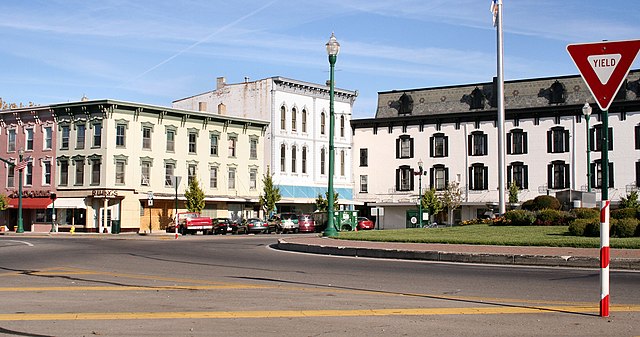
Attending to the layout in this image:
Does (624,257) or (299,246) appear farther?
(299,246)

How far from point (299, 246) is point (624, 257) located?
431 inches

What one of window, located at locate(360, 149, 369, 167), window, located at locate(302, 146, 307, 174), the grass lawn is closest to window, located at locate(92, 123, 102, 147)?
window, located at locate(302, 146, 307, 174)

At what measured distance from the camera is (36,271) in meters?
17.2

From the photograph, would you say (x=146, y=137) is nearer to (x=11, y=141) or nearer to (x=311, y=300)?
(x=11, y=141)

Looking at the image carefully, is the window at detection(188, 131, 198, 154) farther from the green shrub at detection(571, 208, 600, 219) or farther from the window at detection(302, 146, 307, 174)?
the green shrub at detection(571, 208, 600, 219)

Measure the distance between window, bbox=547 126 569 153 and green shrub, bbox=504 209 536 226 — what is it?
3668 cm

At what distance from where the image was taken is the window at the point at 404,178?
244ft

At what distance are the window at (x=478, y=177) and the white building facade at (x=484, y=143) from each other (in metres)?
0.09

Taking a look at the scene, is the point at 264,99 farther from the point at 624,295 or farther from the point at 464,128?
the point at 624,295

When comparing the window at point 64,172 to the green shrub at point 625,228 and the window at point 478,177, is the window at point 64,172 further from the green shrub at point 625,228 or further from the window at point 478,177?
the green shrub at point 625,228

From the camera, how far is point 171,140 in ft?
206

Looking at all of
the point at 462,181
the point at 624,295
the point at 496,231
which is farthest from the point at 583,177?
the point at 624,295

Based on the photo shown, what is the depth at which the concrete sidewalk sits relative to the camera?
57.8 feet

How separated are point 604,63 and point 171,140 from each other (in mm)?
55641
